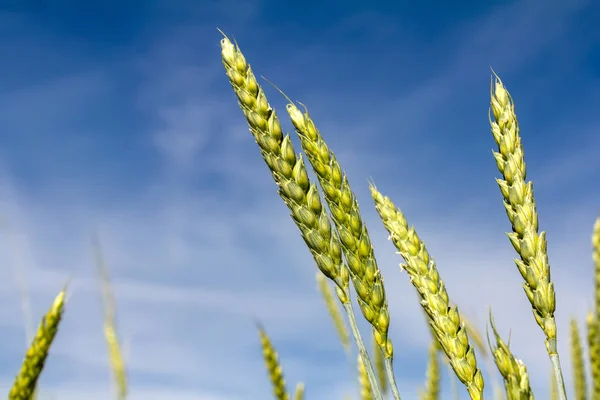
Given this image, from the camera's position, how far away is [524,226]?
6.39 ft

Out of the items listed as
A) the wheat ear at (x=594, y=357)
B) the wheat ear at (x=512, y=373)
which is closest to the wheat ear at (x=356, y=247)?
the wheat ear at (x=512, y=373)

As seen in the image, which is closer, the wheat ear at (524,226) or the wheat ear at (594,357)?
the wheat ear at (524,226)

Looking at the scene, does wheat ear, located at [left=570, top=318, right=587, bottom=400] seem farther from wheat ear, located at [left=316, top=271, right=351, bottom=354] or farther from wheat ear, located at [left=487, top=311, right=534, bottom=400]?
wheat ear, located at [left=487, top=311, right=534, bottom=400]

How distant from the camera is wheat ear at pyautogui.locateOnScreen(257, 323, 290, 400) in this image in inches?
132

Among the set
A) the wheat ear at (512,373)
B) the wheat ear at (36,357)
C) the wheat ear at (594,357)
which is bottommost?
the wheat ear at (512,373)

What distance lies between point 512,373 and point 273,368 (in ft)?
7.13

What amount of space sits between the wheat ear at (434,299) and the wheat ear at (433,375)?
136 inches

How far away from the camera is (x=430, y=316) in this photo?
1.88 meters

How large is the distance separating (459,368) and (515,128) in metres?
0.81

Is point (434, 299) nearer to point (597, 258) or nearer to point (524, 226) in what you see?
point (524, 226)

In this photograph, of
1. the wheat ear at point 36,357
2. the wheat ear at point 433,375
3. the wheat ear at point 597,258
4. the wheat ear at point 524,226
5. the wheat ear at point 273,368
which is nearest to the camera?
the wheat ear at point 524,226

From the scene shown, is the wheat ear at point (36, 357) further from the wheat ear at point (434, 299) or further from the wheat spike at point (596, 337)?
the wheat spike at point (596, 337)

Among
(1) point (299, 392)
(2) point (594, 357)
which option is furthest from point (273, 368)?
(2) point (594, 357)

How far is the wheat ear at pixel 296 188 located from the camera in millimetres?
1845
